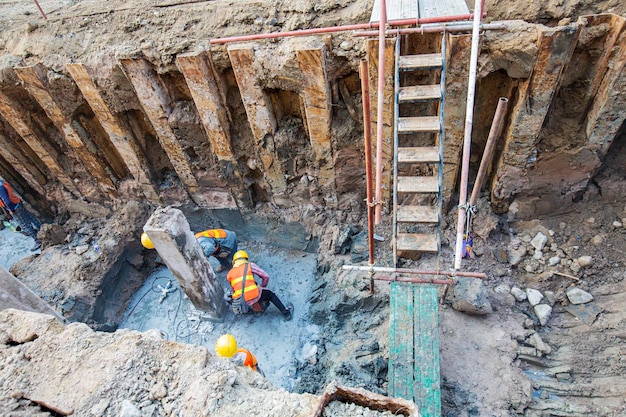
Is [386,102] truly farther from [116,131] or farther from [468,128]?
[116,131]

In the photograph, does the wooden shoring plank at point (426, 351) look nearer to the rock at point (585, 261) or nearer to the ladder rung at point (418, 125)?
the ladder rung at point (418, 125)

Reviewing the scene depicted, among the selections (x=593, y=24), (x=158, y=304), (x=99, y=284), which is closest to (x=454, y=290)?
(x=593, y=24)

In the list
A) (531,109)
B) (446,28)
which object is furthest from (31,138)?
(531,109)

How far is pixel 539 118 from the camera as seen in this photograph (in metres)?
4.96

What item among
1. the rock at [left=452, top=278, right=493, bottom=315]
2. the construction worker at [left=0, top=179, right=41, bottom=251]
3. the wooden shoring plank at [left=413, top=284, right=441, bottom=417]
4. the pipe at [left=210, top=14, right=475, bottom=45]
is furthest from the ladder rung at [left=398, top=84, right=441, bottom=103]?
the construction worker at [left=0, top=179, right=41, bottom=251]

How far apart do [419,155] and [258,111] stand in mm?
2755

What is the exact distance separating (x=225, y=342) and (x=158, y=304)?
114 inches

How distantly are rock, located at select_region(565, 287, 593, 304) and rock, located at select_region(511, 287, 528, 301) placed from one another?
554mm

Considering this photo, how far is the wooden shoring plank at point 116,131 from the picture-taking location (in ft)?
20.3

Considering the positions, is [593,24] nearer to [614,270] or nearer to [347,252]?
[614,270]

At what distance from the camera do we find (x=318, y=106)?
5.60m

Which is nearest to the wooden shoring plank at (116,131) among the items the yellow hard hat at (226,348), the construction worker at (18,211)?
the construction worker at (18,211)

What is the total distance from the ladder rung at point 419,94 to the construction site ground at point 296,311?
145 cm

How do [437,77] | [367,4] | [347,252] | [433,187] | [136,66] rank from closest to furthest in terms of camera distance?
[433,187], [437,77], [367,4], [136,66], [347,252]
